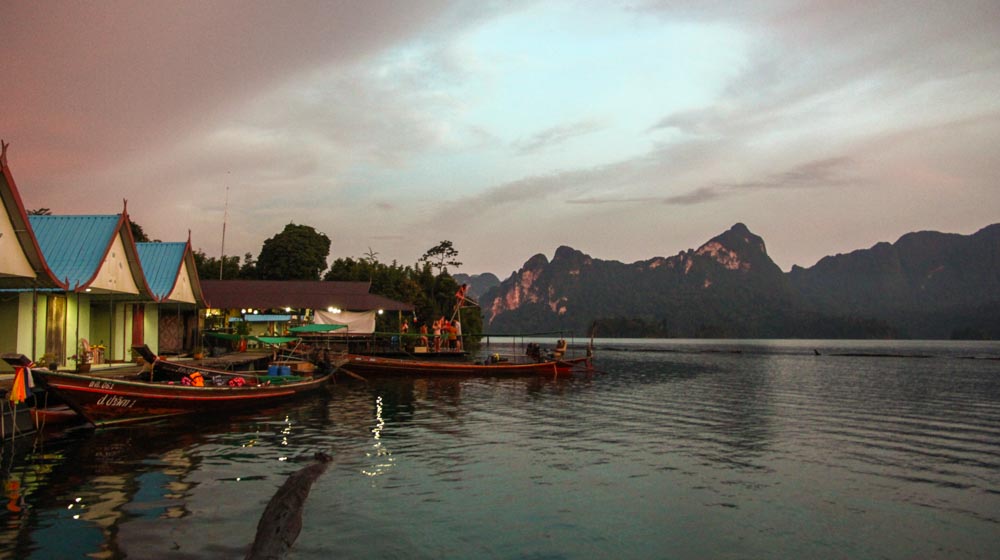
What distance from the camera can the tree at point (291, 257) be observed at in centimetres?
8831

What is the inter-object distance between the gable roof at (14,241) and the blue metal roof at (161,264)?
1207cm

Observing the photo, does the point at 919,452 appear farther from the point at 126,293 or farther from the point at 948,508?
the point at 126,293

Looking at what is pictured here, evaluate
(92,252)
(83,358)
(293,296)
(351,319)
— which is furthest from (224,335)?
(83,358)

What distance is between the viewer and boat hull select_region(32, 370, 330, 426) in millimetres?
18438

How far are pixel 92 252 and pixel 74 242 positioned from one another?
4.51 feet

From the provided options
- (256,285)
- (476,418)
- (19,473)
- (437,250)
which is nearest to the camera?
(19,473)

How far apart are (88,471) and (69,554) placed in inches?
238

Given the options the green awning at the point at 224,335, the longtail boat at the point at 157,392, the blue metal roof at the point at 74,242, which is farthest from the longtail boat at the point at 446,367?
the blue metal roof at the point at 74,242

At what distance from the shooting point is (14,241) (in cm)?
1962

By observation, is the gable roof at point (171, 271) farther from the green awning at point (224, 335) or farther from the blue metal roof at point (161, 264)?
the green awning at point (224, 335)

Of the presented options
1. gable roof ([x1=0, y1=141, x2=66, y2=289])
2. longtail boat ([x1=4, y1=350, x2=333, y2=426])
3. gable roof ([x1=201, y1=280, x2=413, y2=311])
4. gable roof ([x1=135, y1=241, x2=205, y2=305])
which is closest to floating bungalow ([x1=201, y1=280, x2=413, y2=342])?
gable roof ([x1=201, y1=280, x2=413, y2=311])

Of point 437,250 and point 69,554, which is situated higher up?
point 437,250

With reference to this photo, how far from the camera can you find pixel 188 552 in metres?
9.59

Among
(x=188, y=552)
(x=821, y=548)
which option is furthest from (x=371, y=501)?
(x=821, y=548)
